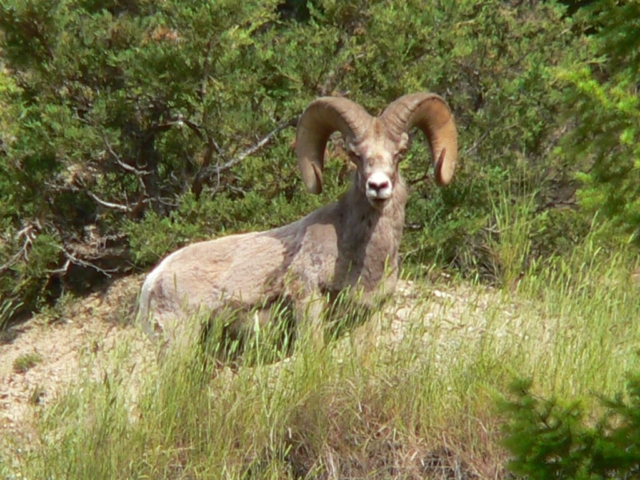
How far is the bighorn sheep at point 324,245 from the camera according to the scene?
7039 mm

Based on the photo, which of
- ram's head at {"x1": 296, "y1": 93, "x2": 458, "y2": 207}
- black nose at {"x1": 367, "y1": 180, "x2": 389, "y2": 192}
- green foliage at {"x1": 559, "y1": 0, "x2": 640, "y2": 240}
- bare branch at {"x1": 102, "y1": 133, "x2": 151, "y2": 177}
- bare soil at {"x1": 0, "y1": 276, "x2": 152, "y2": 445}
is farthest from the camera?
bare branch at {"x1": 102, "y1": 133, "x2": 151, "y2": 177}

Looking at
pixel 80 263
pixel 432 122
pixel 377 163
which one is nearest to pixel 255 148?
→ pixel 80 263

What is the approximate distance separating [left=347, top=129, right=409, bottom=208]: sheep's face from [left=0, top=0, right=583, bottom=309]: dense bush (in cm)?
250

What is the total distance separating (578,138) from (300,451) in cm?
261

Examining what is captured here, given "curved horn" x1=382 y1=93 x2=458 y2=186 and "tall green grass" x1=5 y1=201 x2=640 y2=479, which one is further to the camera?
"curved horn" x1=382 y1=93 x2=458 y2=186

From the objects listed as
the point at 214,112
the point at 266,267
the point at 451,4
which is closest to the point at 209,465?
the point at 266,267

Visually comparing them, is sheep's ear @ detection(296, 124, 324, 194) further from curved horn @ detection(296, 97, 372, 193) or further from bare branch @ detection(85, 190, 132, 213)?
bare branch @ detection(85, 190, 132, 213)

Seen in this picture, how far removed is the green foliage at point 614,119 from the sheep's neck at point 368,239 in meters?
2.66

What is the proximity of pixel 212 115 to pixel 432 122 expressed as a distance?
2946 millimetres

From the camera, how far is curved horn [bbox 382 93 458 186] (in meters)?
7.30

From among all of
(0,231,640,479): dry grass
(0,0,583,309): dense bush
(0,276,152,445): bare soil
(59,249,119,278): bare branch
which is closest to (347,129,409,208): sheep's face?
(0,231,640,479): dry grass

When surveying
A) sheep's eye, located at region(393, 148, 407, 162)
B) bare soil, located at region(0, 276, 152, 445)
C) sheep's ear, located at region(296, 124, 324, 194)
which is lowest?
bare soil, located at region(0, 276, 152, 445)

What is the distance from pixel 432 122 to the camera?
7680 millimetres

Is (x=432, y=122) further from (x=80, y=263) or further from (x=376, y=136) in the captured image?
(x=80, y=263)
